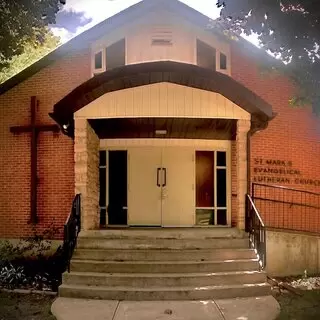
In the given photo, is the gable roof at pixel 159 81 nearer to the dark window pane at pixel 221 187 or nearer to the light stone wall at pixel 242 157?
the light stone wall at pixel 242 157

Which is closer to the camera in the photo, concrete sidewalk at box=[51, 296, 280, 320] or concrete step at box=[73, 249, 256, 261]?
concrete sidewalk at box=[51, 296, 280, 320]

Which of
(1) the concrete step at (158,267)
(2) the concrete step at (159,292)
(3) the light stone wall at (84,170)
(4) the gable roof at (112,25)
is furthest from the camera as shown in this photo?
(4) the gable roof at (112,25)

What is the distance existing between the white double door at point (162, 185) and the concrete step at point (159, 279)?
11.8ft

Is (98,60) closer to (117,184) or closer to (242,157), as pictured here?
(117,184)

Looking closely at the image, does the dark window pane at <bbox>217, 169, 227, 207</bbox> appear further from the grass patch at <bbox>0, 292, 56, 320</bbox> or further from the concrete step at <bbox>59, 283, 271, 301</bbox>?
the grass patch at <bbox>0, 292, 56, 320</bbox>

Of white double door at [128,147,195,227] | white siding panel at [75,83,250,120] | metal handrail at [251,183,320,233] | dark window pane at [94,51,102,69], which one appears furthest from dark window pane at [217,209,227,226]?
dark window pane at [94,51,102,69]

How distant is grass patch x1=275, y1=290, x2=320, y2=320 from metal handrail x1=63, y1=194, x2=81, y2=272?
12.3ft

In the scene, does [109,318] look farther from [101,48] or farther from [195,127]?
[101,48]

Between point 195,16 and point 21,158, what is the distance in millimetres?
5911

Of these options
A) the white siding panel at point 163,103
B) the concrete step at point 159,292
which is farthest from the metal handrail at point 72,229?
the white siding panel at point 163,103

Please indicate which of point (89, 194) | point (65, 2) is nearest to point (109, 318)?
point (89, 194)

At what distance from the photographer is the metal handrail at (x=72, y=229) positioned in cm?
750

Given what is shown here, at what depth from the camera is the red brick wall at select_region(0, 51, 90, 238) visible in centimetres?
1079

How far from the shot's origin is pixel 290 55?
7129 mm
